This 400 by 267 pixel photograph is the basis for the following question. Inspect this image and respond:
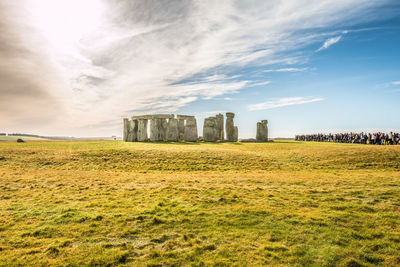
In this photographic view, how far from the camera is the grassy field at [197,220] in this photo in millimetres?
4016

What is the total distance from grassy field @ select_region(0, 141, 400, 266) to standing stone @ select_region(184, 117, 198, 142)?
1546cm

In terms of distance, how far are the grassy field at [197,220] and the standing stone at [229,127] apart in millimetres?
18508

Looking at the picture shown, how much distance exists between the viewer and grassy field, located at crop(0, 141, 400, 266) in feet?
13.2

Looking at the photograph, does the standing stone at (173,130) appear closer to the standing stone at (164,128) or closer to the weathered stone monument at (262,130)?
the standing stone at (164,128)

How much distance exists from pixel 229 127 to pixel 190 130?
214 inches

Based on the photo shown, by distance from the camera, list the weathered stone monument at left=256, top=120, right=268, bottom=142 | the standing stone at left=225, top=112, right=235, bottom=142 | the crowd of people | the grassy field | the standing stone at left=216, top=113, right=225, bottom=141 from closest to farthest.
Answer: the grassy field < the crowd of people < the standing stone at left=225, top=112, right=235, bottom=142 < the standing stone at left=216, top=113, right=225, bottom=141 < the weathered stone monument at left=256, top=120, right=268, bottom=142

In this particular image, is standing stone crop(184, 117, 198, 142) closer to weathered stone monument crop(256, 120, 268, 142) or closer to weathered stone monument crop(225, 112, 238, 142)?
weathered stone monument crop(225, 112, 238, 142)

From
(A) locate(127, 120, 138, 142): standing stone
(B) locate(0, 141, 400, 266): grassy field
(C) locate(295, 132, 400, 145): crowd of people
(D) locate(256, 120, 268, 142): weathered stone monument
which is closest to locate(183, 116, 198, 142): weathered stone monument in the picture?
(A) locate(127, 120, 138, 142): standing stone

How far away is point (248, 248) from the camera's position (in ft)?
14.0

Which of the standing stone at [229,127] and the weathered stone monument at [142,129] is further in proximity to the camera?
the standing stone at [229,127]

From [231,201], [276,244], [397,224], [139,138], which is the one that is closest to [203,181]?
[231,201]

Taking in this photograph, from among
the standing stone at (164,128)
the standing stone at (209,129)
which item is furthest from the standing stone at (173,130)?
the standing stone at (209,129)

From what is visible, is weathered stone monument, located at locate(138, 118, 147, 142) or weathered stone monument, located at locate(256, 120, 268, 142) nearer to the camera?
weathered stone monument, located at locate(138, 118, 147, 142)

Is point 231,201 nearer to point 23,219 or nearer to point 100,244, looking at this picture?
point 100,244
